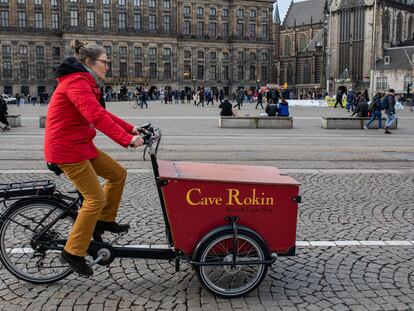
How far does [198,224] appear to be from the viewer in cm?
395

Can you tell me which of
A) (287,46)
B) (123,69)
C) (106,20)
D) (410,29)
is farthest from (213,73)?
(410,29)

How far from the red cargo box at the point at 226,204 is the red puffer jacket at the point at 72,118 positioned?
62 centimetres

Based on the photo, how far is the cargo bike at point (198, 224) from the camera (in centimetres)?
389

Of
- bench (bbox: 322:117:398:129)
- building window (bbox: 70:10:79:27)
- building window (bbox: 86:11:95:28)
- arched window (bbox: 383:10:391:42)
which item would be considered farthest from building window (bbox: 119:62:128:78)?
bench (bbox: 322:117:398:129)

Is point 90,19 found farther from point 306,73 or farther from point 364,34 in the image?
point 364,34

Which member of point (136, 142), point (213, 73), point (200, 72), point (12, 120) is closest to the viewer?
point (136, 142)

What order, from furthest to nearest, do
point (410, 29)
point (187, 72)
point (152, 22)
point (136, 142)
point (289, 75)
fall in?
point (289, 75) → point (410, 29) → point (187, 72) → point (152, 22) → point (136, 142)

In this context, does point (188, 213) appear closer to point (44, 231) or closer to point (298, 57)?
point (44, 231)

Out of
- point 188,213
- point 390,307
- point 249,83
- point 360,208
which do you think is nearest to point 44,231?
point 188,213

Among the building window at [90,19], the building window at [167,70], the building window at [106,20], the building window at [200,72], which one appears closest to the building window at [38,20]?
the building window at [90,19]

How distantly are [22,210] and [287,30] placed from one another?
112370 millimetres

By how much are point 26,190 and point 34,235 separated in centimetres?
42

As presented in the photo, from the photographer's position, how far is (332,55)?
88.3 metres

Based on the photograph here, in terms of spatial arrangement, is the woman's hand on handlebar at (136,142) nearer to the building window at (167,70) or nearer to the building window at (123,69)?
the building window at (123,69)
